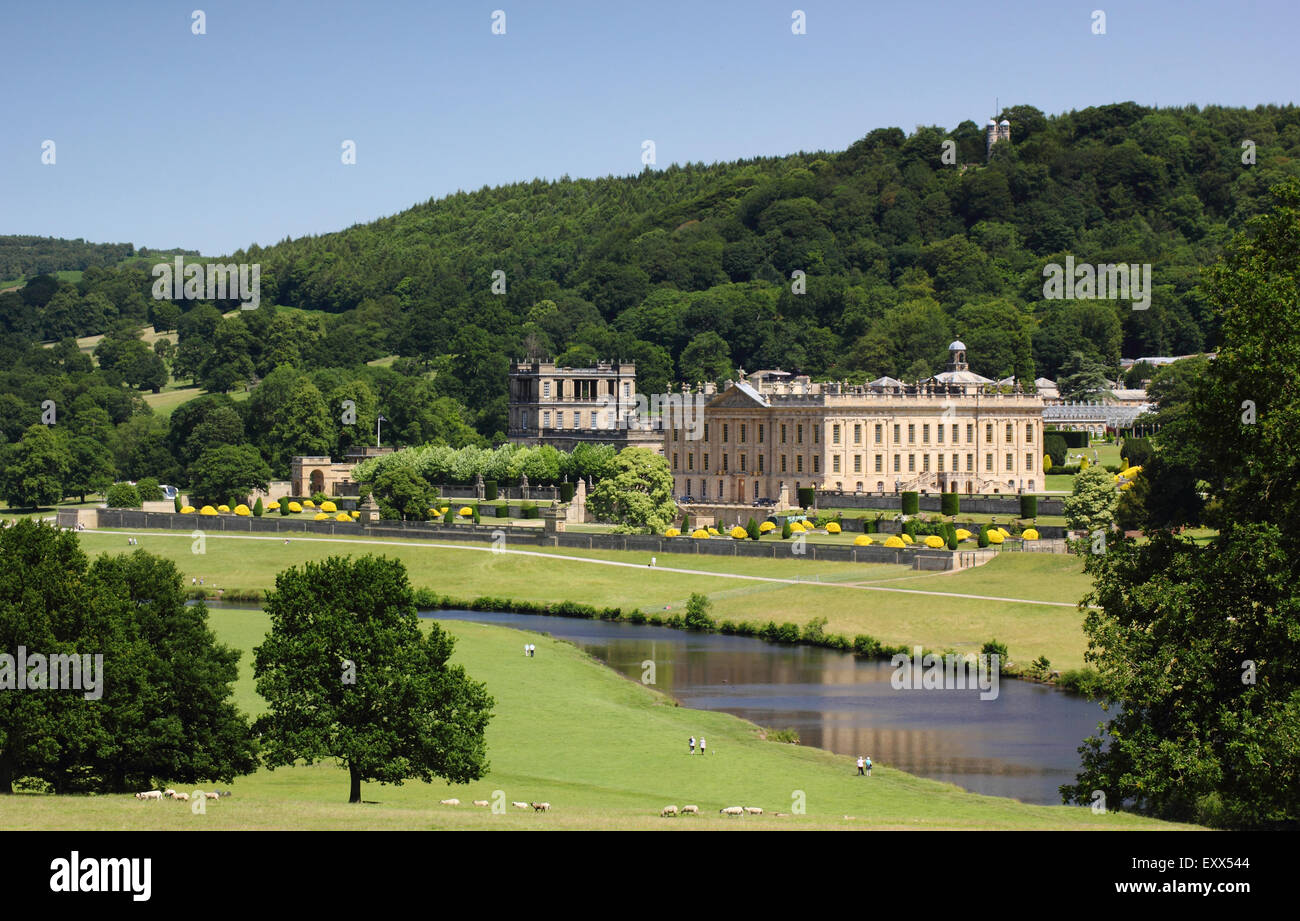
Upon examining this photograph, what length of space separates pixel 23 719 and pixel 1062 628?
1683 inches

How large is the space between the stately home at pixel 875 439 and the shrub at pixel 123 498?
4129 cm

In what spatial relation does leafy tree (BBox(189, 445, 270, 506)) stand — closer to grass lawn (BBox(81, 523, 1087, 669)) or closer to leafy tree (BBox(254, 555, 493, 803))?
grass lawn (BBox(81, 523, 1087, 669))

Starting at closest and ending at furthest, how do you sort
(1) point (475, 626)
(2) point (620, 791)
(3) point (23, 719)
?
(3) point (23, 719) → (2) point (620, 791) → (1) point (475, 626)

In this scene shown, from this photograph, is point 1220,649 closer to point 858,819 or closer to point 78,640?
point 858,819

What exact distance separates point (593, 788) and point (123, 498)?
90108 mm

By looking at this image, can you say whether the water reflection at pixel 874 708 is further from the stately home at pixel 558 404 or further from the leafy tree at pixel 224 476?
the stately home at pixel 558 404

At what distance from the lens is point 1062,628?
69750 millimetres

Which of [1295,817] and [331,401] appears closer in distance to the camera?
[1295,817]

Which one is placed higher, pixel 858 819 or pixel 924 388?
pixel 924 388

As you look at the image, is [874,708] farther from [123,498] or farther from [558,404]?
[558,404]

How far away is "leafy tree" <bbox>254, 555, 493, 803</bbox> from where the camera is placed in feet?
131

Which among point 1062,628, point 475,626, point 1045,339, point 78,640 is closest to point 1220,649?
point 78,640

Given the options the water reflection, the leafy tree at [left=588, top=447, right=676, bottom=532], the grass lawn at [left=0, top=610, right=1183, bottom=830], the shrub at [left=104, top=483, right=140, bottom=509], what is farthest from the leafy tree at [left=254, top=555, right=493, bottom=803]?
the shrub at [left=104, top=483, right=140, bottom=509]

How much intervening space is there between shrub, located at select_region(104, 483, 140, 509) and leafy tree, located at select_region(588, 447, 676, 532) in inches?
1435
